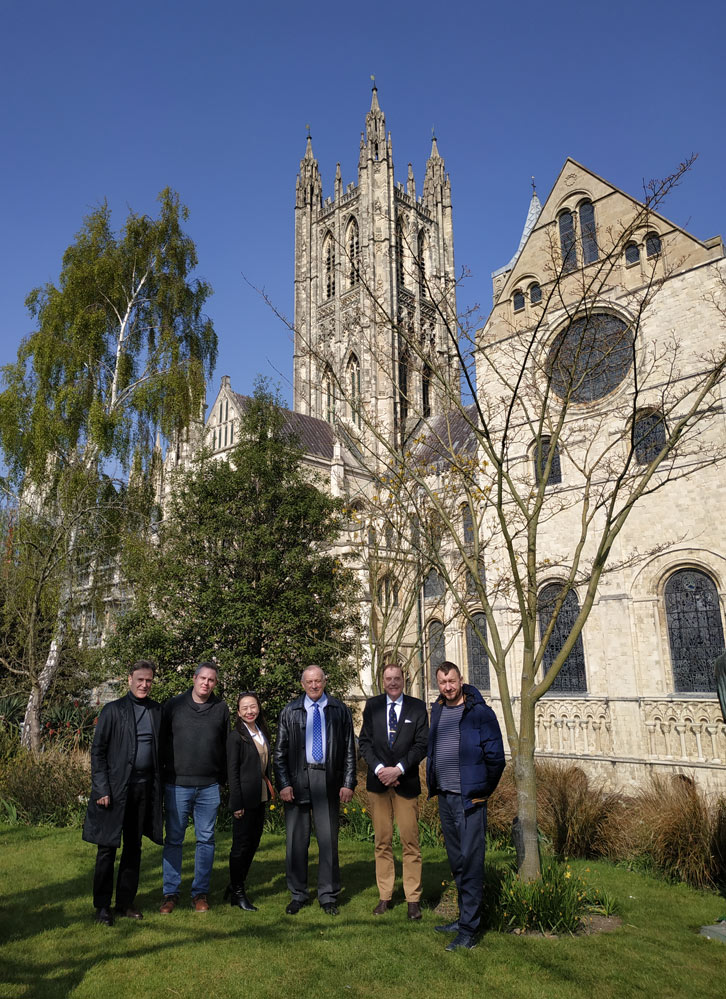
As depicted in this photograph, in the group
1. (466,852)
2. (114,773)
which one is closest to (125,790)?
(114,773)

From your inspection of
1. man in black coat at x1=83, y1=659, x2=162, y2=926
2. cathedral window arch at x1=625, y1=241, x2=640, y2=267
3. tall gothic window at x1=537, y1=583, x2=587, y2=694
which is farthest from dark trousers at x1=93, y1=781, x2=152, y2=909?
cathedral window arch at x1=625, y1=241, x2=640, y2=267

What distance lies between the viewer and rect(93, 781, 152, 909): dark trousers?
542 cm

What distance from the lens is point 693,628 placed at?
49.1 feet

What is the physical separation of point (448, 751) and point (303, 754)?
4.39ft

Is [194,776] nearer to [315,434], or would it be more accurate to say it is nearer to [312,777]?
[312,777]

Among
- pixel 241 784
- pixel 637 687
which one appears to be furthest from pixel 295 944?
pixel 637 687

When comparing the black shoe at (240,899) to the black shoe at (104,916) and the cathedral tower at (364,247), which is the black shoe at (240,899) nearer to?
the black shoe at (104,916)

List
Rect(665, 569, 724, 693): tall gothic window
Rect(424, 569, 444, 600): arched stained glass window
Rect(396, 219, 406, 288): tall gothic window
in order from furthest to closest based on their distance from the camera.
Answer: Rect(396, 219, 406, 288): tall gothic window < Rect(424, 569, 444, 600): arched stained glass window < Rect(665, 569, 724, 693): tall gothic window

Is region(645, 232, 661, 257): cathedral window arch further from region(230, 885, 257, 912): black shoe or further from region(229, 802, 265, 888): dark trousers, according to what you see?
region(230, 885, 257, 912): black shoe

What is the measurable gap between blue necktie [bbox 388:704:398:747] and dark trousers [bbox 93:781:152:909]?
2.12m

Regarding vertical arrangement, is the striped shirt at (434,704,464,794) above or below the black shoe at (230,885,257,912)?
above

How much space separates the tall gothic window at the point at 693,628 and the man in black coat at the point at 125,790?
1288 centimetres

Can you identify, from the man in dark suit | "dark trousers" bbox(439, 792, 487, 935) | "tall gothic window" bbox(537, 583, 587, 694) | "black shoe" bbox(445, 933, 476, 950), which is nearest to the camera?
"black shoe" bbox(445, 933, 476, 950)

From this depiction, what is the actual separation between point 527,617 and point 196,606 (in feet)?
23.6
